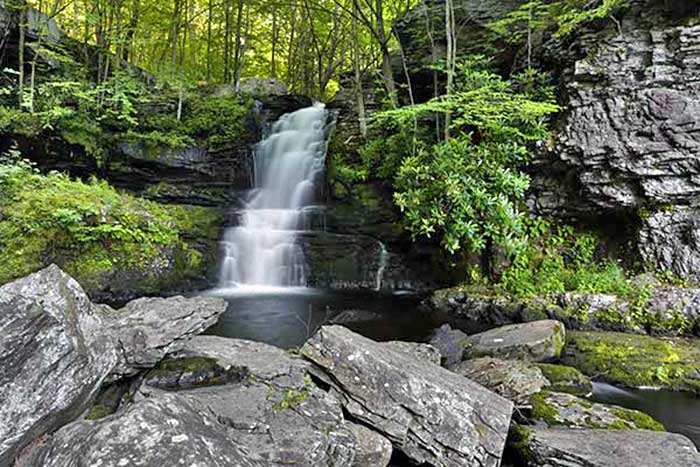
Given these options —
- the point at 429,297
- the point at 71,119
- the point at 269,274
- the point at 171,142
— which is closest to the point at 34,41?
the point at 71,119

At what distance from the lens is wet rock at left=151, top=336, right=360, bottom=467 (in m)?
2.69

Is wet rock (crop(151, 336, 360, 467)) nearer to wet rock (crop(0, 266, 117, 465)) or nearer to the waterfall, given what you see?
wet rock (crop(0, 266, 117, 465))

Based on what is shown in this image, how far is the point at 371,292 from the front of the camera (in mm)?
9867

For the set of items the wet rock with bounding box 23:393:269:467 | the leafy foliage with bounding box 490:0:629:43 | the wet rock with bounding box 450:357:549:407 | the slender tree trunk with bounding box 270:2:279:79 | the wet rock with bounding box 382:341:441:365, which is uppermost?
the slender tree trunk with bounding box 270:2:279:79

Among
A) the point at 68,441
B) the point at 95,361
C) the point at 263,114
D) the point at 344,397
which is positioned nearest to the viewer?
the point at 68,441

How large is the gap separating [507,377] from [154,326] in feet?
11.7

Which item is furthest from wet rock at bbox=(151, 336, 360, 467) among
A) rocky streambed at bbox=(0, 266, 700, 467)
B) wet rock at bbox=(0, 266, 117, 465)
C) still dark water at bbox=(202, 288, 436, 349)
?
still dark water at bbox=(202, 288, 436, 349)

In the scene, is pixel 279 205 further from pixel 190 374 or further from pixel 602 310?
pixel 190 374

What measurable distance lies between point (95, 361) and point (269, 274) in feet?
24.3

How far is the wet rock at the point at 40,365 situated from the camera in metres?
2.31

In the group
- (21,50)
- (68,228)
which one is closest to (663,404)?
(68,228)

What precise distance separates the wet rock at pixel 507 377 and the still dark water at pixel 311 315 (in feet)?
6.59

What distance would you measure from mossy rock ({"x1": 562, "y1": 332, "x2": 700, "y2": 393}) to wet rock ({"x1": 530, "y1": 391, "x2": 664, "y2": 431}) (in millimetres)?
1391

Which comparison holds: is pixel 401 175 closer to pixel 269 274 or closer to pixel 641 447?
pixel 269 274
